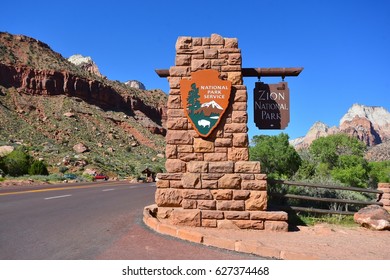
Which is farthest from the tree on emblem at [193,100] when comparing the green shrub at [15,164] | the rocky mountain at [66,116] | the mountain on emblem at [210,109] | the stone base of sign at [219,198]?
the rocky mountain at [66,116]

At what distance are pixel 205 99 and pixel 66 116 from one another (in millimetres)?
64374

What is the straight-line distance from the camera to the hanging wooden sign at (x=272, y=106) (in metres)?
8.58

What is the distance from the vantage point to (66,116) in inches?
2618

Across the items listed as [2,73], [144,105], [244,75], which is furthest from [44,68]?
[244,75]

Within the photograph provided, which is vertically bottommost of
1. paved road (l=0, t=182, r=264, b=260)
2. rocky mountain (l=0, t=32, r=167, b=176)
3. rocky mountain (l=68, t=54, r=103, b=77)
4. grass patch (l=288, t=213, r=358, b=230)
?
grass patch (l=288, t=213, r=358, b=230)

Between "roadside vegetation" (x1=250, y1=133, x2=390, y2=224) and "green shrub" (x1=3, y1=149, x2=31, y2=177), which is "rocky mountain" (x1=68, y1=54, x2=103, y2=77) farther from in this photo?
"roadside vegetation" (x1=250, y1=133, x2=390, y2=224)

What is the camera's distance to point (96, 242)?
6.10 meters

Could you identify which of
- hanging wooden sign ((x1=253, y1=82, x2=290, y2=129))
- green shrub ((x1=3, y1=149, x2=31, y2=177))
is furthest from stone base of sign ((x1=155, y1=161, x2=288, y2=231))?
green shrub ((x1=3, y1=149, x2=31, y2=177))

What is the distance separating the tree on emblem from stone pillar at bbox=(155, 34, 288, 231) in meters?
0.22

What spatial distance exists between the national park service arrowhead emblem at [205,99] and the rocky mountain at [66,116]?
39220 mm

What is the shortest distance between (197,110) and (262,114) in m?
1.90

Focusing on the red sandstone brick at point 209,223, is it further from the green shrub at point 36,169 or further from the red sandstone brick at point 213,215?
the green shrub at point 36,169

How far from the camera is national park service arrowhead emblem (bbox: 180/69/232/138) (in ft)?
25.2
